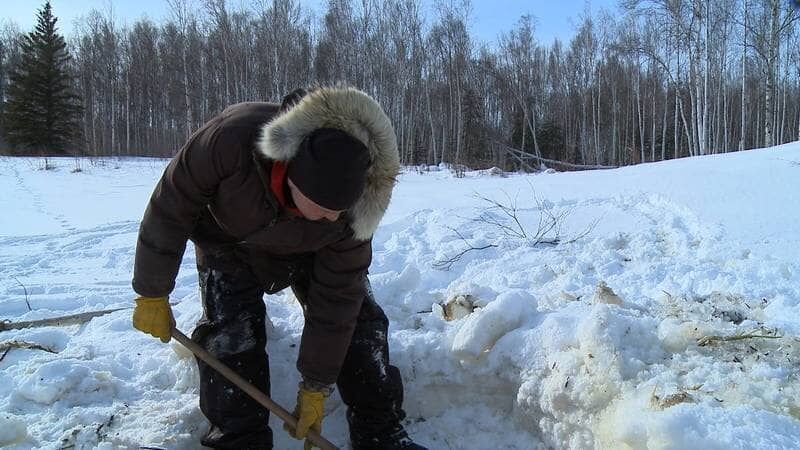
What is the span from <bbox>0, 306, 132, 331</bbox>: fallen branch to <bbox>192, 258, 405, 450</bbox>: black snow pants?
3.92ft

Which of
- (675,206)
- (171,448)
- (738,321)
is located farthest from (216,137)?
(675,206)

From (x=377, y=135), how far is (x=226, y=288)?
2.89 ft

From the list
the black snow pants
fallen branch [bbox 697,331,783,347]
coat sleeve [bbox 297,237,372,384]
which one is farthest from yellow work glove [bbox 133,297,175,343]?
fallen branch [bbox 697,331,783,347]

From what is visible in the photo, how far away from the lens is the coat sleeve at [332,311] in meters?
1.97

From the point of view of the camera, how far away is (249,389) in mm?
1930

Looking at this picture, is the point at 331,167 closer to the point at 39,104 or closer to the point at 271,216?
the point at 271,216

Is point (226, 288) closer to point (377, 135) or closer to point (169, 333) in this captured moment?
point (169, 333)

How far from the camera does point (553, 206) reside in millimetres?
4992

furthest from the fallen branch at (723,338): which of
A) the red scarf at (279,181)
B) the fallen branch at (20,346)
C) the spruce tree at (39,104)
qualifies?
the spruce tree at (39,104)

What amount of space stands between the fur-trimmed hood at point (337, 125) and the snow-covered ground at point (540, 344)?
0.88 metres

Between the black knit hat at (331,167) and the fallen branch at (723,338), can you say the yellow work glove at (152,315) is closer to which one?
the black knit hat at (331,167)

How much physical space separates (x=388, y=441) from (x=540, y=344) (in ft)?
2.24

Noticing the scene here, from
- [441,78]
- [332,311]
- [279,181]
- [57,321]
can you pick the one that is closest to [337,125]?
[279,181]

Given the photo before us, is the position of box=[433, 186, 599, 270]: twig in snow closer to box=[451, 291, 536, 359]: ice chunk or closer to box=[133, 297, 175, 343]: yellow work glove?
box=[451, 291, 536, 359]: ice chunk
